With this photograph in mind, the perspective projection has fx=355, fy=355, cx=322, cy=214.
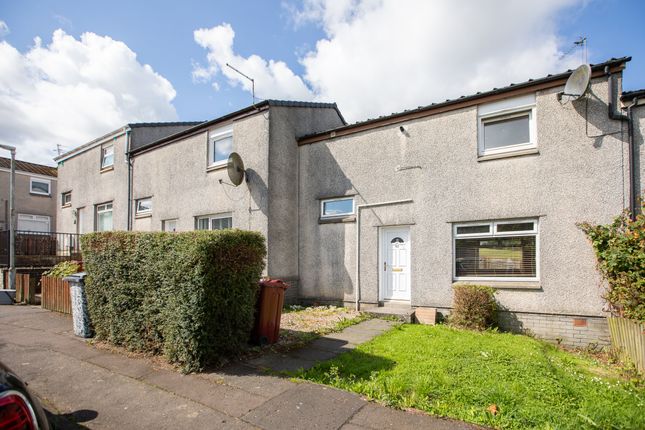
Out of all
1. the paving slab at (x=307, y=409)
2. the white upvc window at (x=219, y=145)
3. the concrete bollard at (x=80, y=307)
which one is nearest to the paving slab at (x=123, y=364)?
the concrete bollard at (x=80, y=307)

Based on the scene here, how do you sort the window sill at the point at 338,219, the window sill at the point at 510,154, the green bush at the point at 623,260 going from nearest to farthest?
the green bush at the point at 623,260
the window sill at the point at 510,154
the window sill at the point at 338,219

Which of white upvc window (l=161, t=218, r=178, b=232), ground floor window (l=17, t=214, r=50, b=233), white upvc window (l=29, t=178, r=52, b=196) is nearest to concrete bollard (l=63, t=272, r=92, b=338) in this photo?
white upvc window (l=161, t=218, r=178, b=232)

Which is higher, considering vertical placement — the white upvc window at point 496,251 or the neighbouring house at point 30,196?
the neighbouring house at point 30,196

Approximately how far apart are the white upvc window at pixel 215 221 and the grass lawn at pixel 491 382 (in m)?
6.66

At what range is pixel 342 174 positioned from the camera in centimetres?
1009

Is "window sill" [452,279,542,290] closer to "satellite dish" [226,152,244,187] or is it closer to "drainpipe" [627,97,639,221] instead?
"drainpipe" [627,97,639,221]

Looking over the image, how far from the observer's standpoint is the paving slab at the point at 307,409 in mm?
3572

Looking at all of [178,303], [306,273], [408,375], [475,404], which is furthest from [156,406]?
[306,273]

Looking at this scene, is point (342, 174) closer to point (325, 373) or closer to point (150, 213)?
point (325, 373)

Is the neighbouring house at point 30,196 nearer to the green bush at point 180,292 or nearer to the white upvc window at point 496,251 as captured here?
the green bush at point 180,292

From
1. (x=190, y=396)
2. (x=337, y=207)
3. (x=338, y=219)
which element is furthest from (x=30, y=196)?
(x=190, y=396)

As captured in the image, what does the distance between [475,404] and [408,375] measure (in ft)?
3.09

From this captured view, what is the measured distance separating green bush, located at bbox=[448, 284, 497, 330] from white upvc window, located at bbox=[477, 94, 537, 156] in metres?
3.07

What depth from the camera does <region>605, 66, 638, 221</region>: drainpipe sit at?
654 cm
